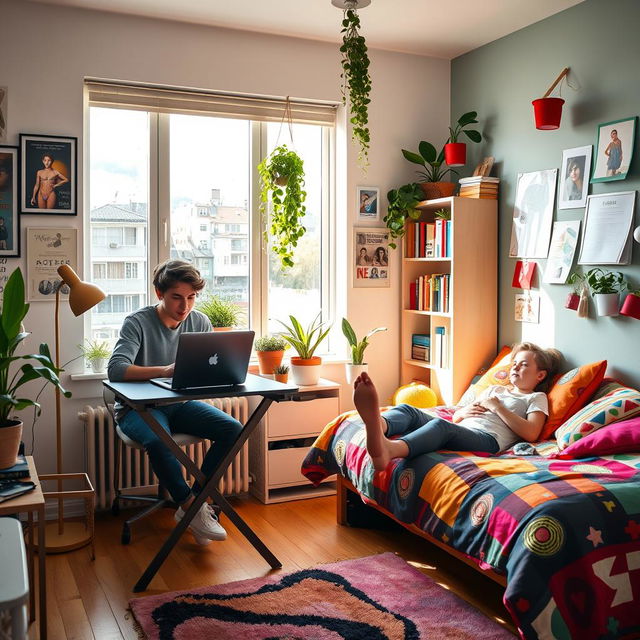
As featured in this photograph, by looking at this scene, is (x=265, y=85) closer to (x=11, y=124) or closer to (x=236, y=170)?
(x=236, y=170)

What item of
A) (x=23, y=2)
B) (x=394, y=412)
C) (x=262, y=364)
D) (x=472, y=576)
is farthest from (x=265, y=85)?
(x=472, y=576)

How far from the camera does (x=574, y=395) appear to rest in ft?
11.0

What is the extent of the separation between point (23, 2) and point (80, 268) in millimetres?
1336

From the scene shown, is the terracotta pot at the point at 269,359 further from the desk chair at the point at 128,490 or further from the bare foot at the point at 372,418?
the bare foot at the point at 372,418

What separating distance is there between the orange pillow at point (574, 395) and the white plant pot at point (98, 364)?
223 cm

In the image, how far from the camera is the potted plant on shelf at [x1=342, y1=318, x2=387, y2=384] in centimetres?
420

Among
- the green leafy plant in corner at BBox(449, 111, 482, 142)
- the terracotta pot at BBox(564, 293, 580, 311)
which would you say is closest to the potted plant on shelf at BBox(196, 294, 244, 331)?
the green leafy plant in corner at BBox(449, 111, 482, 142)

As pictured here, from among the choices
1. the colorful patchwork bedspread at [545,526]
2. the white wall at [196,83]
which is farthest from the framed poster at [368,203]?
the colorful patchwork bedspread at [545,526]

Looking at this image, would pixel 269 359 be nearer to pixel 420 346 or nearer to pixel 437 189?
pixel 420 346

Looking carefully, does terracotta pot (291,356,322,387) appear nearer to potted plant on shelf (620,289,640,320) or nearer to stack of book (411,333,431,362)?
stack of book (411,333,431,362)

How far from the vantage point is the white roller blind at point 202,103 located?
12.8 ft

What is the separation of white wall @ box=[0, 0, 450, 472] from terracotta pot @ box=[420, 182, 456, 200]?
231 millimetres

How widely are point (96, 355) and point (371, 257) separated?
1.72m

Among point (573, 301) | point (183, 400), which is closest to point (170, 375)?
point (183, 400)
